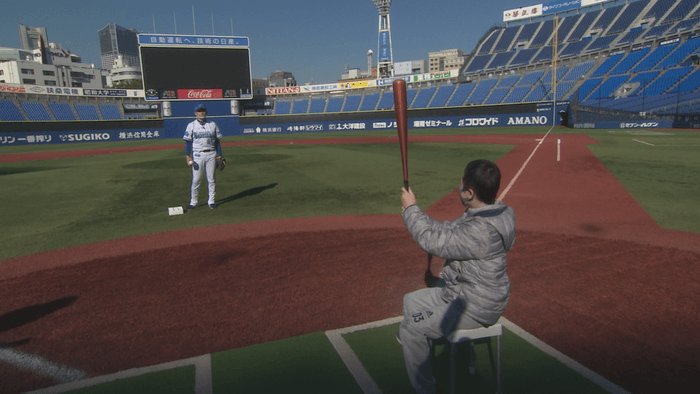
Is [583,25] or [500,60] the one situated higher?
[583,25]

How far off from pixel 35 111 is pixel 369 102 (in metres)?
39.1

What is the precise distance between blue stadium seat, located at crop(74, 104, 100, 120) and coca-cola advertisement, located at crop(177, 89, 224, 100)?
2016 centimetres

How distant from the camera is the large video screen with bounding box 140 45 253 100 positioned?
3500 cm

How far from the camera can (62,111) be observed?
47406mm

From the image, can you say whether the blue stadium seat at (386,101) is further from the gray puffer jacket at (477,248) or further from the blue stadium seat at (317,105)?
the gray puffer jacket at (477,248)

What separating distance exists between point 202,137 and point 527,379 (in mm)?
8018

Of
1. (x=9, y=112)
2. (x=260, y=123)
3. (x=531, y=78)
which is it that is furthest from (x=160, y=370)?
(x=9, y=112)

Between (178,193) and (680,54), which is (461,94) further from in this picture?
(178,193)

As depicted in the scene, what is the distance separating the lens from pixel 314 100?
5812 cm

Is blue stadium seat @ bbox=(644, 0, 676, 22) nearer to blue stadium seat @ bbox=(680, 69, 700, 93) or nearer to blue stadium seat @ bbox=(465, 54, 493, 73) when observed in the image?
blue stadium seat @ bbox=(680, 69, 700, 93)

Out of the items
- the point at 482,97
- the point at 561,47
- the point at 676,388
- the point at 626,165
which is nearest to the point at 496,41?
the point at 561,47

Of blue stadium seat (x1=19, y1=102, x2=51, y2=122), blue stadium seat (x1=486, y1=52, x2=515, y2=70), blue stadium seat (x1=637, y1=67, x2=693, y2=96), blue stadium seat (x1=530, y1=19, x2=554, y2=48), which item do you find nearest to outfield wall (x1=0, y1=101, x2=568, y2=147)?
blue stadium seat (x1=637, y1=67, x2=693, y2=96)

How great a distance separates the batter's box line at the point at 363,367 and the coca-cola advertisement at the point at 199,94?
37.4m

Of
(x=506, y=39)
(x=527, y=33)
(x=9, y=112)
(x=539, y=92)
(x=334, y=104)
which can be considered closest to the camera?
(x=9, y=112)
